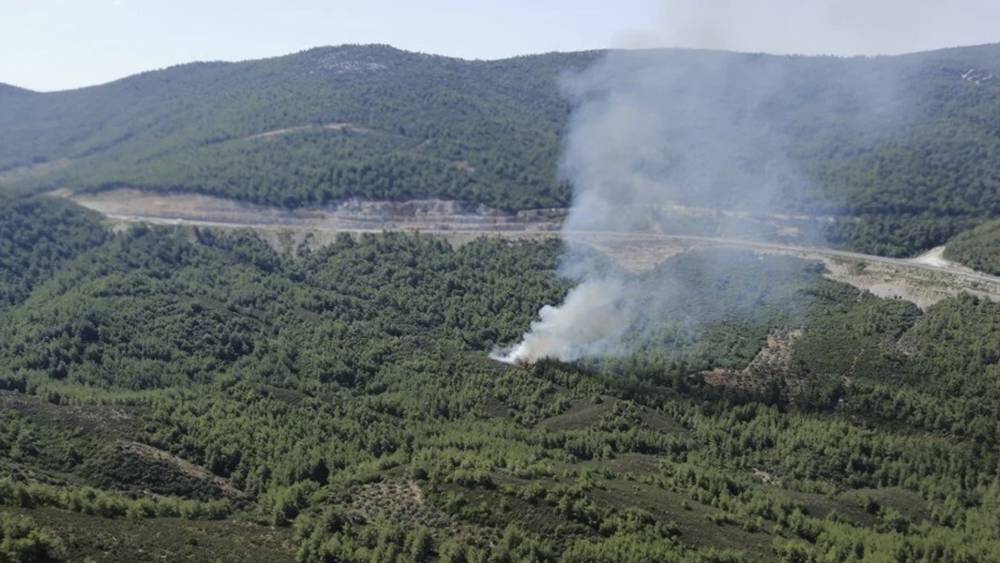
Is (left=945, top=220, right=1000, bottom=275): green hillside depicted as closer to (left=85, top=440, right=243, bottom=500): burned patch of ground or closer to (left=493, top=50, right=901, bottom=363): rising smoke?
(left=493, top=50, right=901, bottom=363): rising smoke

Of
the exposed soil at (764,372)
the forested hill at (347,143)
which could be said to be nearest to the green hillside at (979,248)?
the exposed soil at (764,372)

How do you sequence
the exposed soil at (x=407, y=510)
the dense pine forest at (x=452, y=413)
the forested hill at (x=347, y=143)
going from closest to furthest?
the exposed soil at (x=407, y=510)
the dense pine forest at (x=452, y=413)
the forested hill at (x=347, y=143)

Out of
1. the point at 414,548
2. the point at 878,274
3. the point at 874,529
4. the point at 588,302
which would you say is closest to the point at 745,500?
the point at 874,529

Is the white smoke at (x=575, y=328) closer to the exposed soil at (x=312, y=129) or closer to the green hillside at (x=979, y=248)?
the green hillside at (x=979, y=248)

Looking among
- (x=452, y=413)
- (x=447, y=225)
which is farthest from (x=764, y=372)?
(x=447, y=225)

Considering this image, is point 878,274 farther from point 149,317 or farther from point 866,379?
point 149,317

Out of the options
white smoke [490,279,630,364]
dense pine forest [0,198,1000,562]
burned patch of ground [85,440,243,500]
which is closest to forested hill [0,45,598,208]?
dense pine forest [0,198,1000,562]
